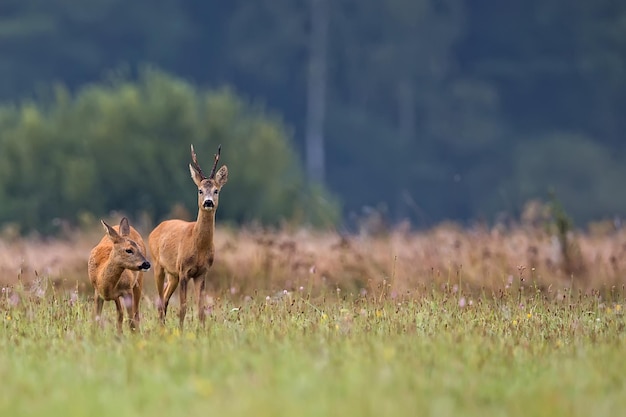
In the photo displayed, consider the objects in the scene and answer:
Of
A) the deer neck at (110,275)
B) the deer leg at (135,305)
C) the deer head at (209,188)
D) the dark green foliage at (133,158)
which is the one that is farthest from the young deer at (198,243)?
the dark green foliage at (133,158)

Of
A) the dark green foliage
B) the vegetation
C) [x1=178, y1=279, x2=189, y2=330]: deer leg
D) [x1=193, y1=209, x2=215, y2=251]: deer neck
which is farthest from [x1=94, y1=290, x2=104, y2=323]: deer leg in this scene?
the dark green foliage

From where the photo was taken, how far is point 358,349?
891cm

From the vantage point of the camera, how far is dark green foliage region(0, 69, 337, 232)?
38.6 metres

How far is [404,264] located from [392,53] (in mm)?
44567

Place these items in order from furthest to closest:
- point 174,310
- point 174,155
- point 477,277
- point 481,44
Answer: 1. point 481,44
2. point 174,155
3. point 477,277
4. point 174,310

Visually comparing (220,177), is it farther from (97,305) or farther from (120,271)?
(97,305)

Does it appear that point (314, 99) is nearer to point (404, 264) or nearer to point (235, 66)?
point (235, 66)

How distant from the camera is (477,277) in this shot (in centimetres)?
1512

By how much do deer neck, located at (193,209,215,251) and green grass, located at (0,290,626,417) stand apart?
0.65 m

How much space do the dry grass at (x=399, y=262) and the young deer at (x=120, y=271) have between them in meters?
2.93

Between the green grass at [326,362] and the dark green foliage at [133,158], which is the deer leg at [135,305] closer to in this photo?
the green grass at [326,362]

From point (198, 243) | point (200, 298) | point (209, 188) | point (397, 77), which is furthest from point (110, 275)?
point (397, 77)

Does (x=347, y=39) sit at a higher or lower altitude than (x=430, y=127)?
higher

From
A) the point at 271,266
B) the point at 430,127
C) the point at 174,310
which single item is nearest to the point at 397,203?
the point at 430,127
